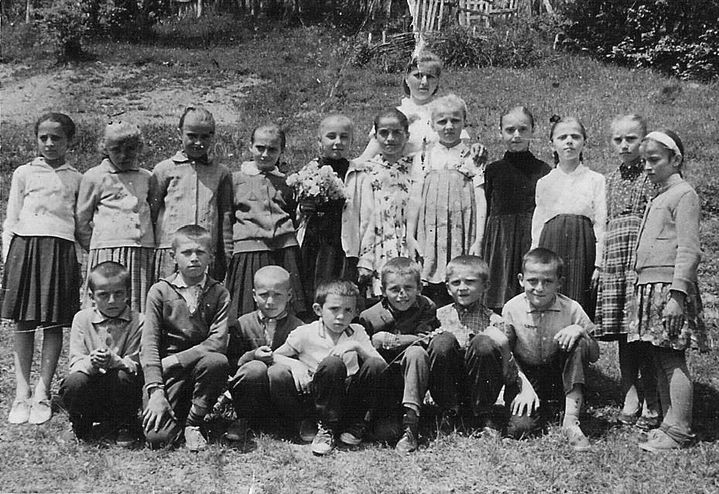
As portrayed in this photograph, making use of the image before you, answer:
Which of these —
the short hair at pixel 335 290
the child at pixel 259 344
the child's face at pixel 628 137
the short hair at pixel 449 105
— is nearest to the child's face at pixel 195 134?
the child at pixel 259 344

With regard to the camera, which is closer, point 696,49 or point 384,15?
point 696,49

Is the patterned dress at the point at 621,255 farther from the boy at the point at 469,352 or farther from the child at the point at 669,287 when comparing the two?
the boy at the point at 469,352

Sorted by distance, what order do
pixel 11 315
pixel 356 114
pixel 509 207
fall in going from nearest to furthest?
pixel 11 315, pixel 509 207, pixel 356 114

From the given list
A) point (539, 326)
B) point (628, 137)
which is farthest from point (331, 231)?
Answer: point (628, 137)

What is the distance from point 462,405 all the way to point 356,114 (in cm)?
985

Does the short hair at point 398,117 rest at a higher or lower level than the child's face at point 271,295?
higher

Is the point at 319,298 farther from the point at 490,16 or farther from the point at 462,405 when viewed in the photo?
the point at 490,16

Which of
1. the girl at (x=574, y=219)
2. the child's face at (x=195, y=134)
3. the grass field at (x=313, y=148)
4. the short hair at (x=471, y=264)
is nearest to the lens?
the grass field at (x=313, y=148)

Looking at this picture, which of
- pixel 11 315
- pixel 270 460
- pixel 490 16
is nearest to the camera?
pixel 270 460

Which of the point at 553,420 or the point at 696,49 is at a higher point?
the point at 696,49

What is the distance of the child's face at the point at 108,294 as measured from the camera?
15.0 ft

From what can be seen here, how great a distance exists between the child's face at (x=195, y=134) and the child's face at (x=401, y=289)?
153 cm

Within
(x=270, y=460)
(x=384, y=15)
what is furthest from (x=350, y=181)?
(x=384, y=15)

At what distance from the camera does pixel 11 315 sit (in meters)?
5.01
